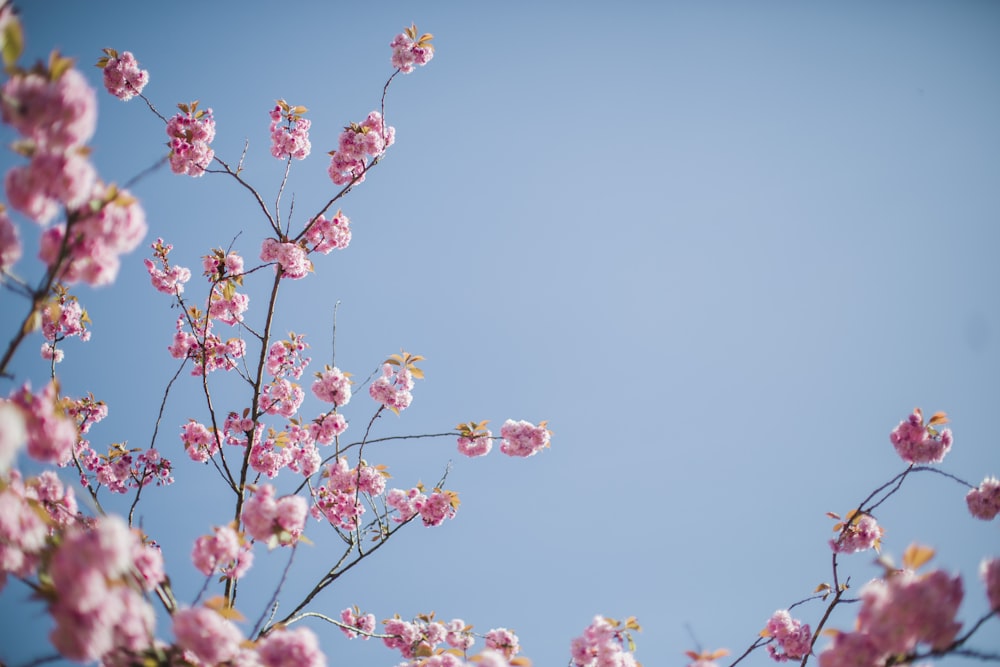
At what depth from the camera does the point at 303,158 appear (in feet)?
18.5

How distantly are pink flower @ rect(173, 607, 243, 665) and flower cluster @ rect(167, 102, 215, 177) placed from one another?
4.55 m


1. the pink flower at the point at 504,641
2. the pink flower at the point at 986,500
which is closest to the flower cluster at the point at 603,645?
the pink flower at the point at 504,641

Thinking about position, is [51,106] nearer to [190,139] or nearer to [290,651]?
[290,651]

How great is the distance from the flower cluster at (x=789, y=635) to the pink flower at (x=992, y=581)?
298cm

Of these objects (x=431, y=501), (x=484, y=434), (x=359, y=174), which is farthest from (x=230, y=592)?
(x=359, y=174)

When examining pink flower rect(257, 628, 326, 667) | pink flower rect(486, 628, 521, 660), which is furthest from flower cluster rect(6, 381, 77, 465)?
pink flower rect(486, 628, 521, 660)

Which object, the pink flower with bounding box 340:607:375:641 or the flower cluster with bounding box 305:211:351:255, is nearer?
the flower cluster with bounding box 305:211:351:255

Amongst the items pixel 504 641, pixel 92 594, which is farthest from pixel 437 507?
pixel 92 594

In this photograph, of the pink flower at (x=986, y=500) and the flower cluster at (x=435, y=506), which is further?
the flower cluster at (x=435, y=506)

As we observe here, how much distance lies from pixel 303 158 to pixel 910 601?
6.58 metres

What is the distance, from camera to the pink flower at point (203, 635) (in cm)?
209

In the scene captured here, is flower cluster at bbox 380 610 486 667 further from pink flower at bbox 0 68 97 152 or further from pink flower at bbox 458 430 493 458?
pink flower at bbox 0 68 97 152

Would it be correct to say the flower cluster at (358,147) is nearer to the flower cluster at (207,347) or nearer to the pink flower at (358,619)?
the flower cluster at (207,347)

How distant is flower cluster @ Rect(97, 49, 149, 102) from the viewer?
5.05 metres
